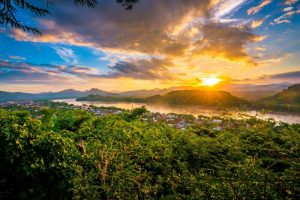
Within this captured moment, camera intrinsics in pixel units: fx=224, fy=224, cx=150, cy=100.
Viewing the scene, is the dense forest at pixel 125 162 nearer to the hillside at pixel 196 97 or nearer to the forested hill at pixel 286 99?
the forested hill at pixel 286 99

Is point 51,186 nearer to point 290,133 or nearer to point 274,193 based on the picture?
point 274,193

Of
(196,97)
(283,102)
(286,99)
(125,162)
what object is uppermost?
(196,97)

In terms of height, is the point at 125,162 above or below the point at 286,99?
below

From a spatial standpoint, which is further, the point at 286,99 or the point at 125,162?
the point at 286,99

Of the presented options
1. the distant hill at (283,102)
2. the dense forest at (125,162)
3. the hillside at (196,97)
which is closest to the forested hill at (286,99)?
the distant hill at (283,102)

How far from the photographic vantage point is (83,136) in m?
5.54

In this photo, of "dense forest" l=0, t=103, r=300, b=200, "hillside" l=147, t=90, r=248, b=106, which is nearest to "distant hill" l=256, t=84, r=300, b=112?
"hillside" l=147, t=90, r=248, b=106

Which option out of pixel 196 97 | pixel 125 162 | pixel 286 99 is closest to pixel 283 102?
pixel 286 99

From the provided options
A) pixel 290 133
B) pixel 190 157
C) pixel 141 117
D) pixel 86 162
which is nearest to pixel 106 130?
pixel 86 162

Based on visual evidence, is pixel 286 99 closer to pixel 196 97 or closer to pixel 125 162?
pixel 196 97

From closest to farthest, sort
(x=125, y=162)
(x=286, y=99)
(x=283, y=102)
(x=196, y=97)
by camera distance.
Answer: (x=125, y=162), (x=283, y=102), (x=196, y=97), (x=286, y=99)

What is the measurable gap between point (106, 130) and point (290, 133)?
4.19 m

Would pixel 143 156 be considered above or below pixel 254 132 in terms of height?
below

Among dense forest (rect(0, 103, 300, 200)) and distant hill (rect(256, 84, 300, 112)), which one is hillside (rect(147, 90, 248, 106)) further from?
dense forest (rect(0, 103, 300, 200))
